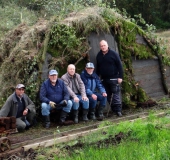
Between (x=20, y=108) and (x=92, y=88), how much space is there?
2.15 m

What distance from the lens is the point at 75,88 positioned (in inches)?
381

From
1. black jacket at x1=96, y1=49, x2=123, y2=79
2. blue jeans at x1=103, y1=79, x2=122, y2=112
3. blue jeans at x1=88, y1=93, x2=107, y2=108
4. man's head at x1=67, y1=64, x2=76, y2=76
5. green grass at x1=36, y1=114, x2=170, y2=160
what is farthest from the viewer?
blue jeans at x1=103, y1=79, x2=122, y2=112

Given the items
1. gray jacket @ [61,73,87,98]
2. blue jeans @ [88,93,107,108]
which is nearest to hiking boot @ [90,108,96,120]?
blue jeans @ [88,93,107,108]

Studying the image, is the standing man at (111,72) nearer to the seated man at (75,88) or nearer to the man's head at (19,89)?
the seated man at (75,88)

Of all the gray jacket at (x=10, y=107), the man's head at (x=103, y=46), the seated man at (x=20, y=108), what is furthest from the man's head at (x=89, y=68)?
the gray jacket at (x=10, y=107)

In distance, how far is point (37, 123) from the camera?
Answer: 9617 millimetres

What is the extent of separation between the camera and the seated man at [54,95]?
901cm

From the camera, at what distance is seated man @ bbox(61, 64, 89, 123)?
372 inches

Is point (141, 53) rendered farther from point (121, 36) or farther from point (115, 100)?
point (115, 100)

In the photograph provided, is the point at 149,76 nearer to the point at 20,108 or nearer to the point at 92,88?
the point at 92,88

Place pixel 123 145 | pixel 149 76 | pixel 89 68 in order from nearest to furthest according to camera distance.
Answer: pixel 123 145 < pixel 89 68 < pixel 149 76

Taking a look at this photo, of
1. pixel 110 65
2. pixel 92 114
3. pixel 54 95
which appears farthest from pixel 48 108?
pixel 110 65

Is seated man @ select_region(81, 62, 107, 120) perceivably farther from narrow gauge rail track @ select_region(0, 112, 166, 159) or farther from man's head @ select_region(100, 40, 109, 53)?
narrow gauge rail track @ select_region(0, 112, 166, 159)

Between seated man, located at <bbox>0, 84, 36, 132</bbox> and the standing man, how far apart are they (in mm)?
2365
